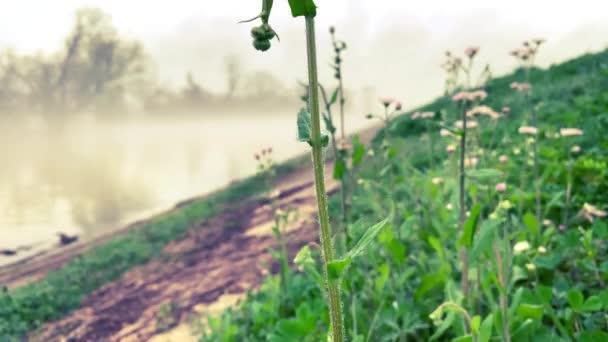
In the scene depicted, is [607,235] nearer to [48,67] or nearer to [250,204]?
[250,204]

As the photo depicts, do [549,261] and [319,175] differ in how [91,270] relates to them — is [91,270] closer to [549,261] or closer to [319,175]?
[549,261]

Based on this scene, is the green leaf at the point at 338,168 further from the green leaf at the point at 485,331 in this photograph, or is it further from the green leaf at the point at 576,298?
the green leaf at the point at 576,298

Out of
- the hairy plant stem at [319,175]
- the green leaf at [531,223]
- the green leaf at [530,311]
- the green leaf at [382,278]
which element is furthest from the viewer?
the green leaf at [531,223]

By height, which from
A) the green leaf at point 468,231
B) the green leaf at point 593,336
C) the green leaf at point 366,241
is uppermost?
the green leaf at point 366,241

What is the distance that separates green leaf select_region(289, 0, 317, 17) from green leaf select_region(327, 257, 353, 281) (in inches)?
16.3

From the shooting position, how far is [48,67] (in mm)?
30594

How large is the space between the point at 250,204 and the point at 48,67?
2547 cm

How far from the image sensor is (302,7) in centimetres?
89

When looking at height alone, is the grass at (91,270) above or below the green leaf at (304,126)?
below

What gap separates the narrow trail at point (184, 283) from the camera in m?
3.99

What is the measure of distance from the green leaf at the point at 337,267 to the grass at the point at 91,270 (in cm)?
421

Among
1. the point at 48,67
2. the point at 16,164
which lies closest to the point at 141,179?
the point at 48,67

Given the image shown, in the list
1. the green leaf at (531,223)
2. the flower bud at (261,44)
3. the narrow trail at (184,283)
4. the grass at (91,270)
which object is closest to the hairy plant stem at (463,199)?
the narrow trail at (184,283)

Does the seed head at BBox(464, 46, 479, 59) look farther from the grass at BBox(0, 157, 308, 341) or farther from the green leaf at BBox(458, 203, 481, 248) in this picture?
the grass at BBox(0, 157, 308, 341)
